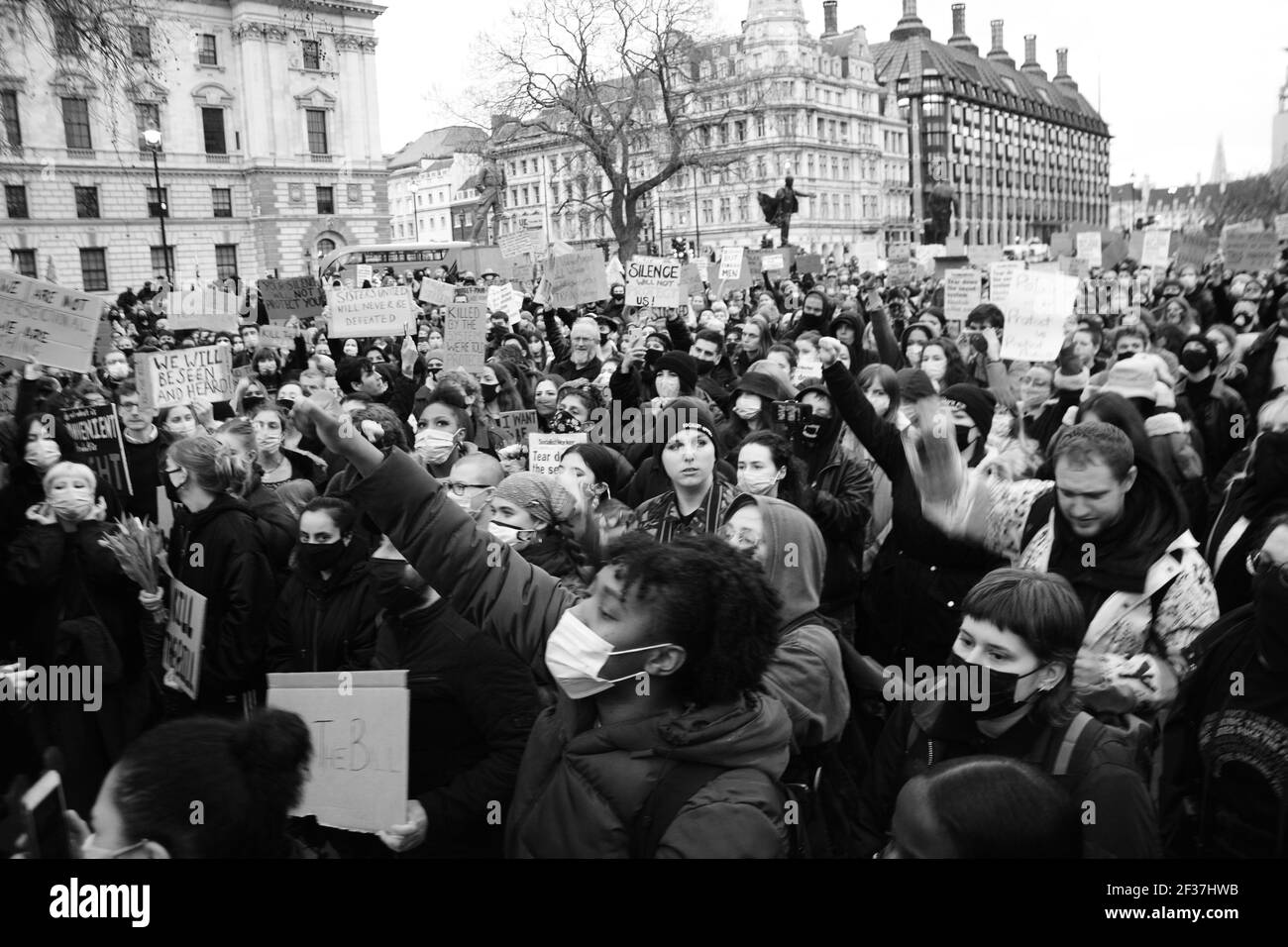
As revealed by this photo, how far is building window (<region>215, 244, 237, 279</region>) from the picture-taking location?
57.0 meters

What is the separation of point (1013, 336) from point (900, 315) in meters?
8.25

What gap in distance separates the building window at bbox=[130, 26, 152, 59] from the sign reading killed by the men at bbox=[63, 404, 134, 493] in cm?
784

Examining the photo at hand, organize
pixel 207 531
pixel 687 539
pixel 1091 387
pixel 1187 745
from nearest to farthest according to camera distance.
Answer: pixel 687 539 < pixel 1187 745 < pixel 207 531 < pixel 1091 387

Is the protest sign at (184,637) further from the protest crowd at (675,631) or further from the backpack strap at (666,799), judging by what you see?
the backpack strap at (666,799)

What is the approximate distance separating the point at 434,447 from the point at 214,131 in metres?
57.1

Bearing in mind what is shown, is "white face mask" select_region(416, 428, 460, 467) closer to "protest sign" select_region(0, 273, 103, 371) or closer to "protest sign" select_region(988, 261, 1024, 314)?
"protest sign" select_region(0, 273, 103, 371)

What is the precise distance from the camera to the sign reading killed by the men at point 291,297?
14.0 metres

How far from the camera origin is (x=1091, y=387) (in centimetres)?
582

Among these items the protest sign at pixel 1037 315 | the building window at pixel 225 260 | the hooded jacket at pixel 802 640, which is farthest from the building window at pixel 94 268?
the hooded jacket at pixel 802 640

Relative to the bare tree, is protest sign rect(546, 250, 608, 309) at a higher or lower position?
lower

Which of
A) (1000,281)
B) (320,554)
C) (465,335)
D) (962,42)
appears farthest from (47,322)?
(962,42)

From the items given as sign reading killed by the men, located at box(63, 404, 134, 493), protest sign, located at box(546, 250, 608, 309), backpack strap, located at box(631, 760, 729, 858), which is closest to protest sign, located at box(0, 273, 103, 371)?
sign reading killed by the men, located at box(63, 404, 134, 493)
